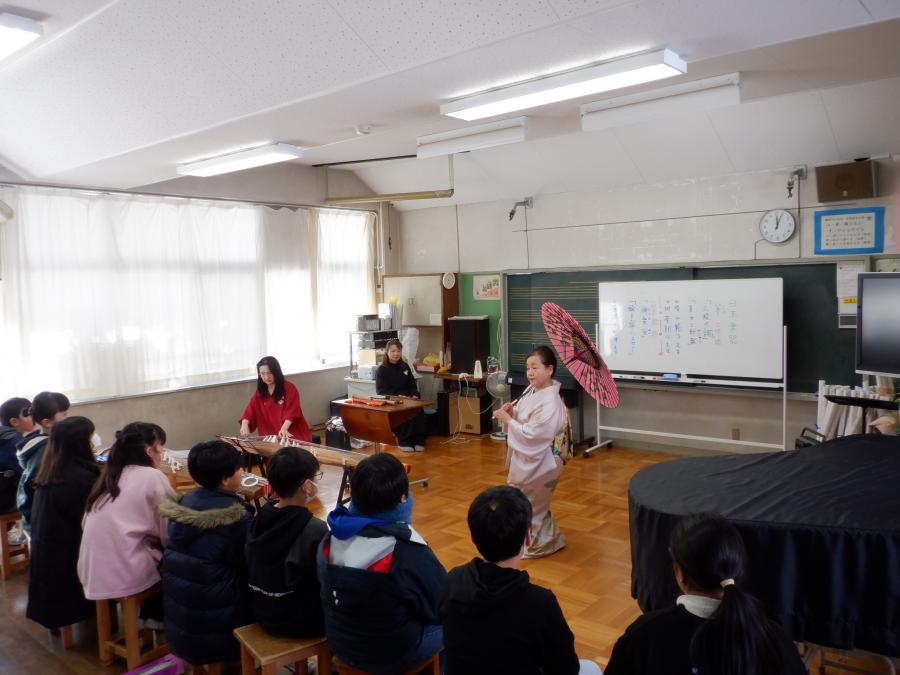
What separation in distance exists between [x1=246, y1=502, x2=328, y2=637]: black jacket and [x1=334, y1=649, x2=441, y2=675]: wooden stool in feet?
0.65

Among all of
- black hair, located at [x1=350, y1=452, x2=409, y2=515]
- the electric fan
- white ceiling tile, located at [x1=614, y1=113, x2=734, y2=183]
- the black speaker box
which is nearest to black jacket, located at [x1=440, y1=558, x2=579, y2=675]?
black hair, located at [x1=350, y1=452, x2=409, y2=515]

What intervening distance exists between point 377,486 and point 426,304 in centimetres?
605

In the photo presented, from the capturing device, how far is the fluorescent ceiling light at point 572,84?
294 cm

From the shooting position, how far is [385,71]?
3.19 metres

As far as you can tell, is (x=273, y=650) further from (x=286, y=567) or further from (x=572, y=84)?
(x=572, y=84)

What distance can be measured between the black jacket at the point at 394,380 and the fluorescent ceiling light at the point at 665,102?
3627mm

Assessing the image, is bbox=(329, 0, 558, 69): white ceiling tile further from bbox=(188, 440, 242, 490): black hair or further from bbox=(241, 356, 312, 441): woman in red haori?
bbox=(241, 356, 312, 441): woman in red haori

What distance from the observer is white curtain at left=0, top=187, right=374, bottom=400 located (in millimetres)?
5730

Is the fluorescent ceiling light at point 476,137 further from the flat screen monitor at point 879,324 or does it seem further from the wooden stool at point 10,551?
the wooden stool at point 10,551

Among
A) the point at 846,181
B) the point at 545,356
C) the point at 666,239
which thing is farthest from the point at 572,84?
the point at 666,239

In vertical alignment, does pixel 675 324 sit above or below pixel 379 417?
above

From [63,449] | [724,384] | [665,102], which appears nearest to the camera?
[63,449]

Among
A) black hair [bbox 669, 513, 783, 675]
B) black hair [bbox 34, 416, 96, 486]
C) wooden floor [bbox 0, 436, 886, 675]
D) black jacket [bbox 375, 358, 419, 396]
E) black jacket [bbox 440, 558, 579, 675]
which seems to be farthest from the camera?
black jacket [bbox 375, 358, 419, 396]

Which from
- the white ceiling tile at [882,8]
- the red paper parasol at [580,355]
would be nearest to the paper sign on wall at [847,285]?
the red paper parasol at [580,355]
